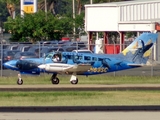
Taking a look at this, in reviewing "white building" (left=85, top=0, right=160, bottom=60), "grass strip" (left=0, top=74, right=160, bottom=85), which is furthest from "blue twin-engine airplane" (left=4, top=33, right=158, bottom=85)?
"white building" (left=85, top=0, right=160, bottom=60)

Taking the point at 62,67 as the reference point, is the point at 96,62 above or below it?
above

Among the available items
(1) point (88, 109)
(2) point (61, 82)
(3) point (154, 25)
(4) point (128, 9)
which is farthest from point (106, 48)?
(1) point (88, 109)

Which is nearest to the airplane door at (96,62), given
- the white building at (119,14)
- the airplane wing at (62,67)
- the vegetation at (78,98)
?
the airplane wing at (62,67)

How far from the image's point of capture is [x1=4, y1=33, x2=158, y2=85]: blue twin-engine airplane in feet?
106

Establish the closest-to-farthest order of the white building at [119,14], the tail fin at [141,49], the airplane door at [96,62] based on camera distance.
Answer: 1. the airplane door at [96,62]
2. the tail fin at [141,49]
3. the white building at [119,14]

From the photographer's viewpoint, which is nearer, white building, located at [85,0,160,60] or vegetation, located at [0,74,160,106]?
vegetation, located at [0,74,160,106]

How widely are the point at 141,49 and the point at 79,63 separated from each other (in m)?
4.07

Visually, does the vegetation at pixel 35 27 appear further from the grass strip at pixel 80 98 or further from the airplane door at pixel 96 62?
the grass strip at pixel 80 98

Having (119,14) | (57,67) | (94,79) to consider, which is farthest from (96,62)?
(119,14)

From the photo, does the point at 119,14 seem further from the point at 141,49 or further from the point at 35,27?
the point at 141,49

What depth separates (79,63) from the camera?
32719mm

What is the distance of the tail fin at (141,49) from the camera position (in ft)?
112

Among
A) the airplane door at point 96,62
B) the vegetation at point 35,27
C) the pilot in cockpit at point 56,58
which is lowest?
the airplane door at point 96,62

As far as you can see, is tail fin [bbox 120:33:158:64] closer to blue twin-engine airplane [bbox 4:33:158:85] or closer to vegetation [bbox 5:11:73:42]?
blue twin-engine airplane [bbox 4:33:158:85]
